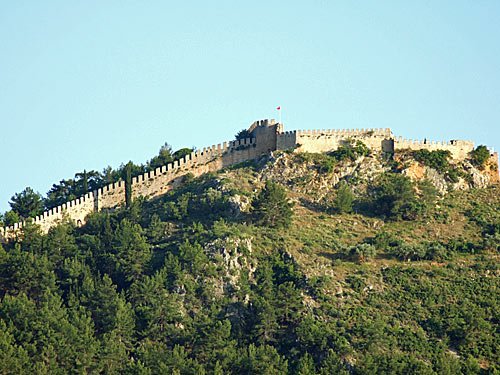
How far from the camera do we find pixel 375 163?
348ft

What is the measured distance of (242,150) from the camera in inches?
4245

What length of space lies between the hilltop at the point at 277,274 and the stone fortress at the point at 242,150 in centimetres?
68

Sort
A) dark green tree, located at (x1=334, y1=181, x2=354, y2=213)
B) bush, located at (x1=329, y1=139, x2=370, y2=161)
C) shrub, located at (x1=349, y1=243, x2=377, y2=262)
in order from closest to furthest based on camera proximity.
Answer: shrub, located at (x1=349, y1=243, x2=377, y2=262), dark green tree, located at (x1=334, y1=181, x2=354, y2=213), bush, located at (x1=329, y1=139, x2=370, y2=161)

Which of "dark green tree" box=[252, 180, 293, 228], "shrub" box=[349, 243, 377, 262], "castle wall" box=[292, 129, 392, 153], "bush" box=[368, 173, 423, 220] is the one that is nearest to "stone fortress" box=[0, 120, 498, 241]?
"castle wall" box=[292, 129, 392, 153]

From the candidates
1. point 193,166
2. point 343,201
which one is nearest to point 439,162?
point 343,201

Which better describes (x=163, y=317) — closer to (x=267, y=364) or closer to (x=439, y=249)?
(x=267, y=364)

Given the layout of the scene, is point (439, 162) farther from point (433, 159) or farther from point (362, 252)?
point (362, 252)

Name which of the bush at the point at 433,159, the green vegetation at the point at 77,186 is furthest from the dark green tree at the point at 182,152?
the bush at the point at 433,159

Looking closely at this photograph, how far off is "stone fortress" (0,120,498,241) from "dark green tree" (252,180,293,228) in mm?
7338

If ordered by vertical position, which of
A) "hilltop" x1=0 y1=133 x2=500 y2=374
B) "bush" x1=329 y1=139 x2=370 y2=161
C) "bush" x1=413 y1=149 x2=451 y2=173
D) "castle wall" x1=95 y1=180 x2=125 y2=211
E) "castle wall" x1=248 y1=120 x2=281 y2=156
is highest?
"castle wall" x1=248 y1=120 x2=281 y2=156

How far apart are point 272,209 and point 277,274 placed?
Result: 657 centimetres

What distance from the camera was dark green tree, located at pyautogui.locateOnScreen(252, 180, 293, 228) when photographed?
99.2 m

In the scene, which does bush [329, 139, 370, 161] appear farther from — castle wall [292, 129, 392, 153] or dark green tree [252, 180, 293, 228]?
dark green tree [252, 180, 293, 228]

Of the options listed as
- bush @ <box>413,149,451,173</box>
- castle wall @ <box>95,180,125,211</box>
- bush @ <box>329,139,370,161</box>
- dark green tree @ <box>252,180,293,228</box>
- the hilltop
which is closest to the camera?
the hilltop
